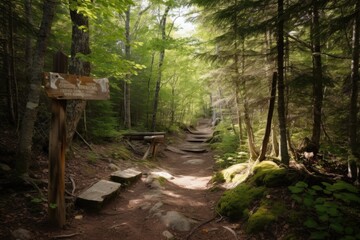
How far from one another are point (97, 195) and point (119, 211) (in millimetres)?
640

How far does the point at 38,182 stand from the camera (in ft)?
16.9

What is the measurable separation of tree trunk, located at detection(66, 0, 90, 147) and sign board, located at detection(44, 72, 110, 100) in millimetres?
2987

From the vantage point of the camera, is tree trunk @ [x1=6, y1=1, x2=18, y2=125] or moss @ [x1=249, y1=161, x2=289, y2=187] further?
tree trunk @ [x1=6, y1=1, x2=18, y2=125]

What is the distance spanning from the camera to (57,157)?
4.14 m

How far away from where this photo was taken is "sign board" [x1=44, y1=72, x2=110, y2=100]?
12.6 feet

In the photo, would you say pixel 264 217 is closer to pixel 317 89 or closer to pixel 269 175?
pixel 269 175

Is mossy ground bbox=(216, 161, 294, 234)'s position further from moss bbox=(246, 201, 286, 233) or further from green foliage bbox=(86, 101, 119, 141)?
green foliage bbox=(86, 101, 119, 141)

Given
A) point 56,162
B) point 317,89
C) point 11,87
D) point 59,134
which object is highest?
point 11,87

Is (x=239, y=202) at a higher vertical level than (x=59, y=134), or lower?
lower

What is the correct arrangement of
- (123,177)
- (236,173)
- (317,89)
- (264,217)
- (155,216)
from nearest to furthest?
(264,217) → (155,216) → (317,89) → (123,177) → (236,173)

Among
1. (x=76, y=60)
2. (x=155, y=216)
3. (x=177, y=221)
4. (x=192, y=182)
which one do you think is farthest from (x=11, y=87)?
(x=192, y=182)

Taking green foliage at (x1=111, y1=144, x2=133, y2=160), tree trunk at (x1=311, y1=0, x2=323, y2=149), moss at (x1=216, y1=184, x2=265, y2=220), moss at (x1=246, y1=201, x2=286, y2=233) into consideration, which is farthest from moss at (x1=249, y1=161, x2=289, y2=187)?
green foliage at (x1=111, y1=144, x2=133, y2=160)

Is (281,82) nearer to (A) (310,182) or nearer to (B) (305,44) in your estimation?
(B) (305,44)

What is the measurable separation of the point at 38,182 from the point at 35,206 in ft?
2.52
